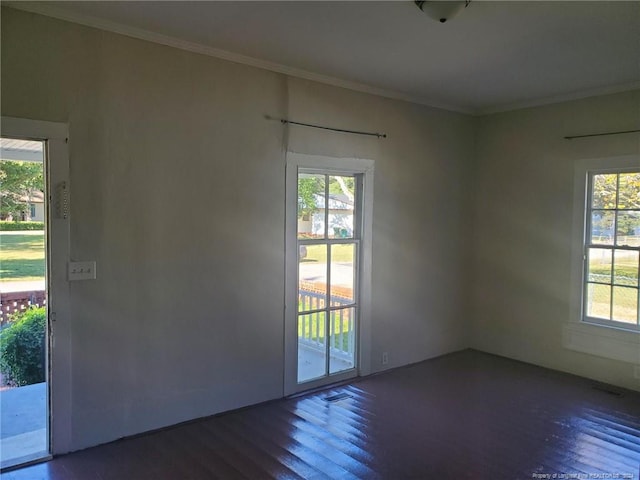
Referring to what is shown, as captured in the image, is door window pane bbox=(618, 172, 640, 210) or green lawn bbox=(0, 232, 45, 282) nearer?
green lawn bbox=(0, 232, 45, 282)

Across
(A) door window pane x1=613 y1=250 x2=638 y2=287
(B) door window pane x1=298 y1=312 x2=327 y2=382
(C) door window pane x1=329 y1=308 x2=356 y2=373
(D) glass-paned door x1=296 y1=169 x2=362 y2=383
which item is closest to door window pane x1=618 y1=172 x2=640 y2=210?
(A) door window pane x1=613 y1=250 x2=638 y2=287

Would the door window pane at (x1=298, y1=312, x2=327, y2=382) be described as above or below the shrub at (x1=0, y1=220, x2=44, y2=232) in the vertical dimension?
below

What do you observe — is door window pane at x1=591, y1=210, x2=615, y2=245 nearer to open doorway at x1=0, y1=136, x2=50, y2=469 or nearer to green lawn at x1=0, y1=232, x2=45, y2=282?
open doorway at x1=0, y1=136, x2=50, y2=469

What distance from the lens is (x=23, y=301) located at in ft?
12.5

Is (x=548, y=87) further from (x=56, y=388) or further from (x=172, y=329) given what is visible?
(x=56, y=388)

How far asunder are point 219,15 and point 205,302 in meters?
1.95

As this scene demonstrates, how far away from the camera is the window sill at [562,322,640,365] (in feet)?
14.0

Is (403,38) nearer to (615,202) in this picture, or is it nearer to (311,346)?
(311,346)

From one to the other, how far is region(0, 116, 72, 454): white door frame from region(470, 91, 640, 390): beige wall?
4.29 m

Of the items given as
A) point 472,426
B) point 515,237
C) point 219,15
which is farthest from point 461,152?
point 219,15

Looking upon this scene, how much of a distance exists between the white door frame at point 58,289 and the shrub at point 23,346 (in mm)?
1028

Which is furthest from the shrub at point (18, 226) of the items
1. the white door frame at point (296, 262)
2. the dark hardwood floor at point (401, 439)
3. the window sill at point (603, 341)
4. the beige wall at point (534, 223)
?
the window sill at point (603, 341)

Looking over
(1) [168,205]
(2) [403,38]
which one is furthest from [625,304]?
(1) [168,205]

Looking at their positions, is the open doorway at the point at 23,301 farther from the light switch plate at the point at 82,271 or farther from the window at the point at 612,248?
the window at the point at 612,248
